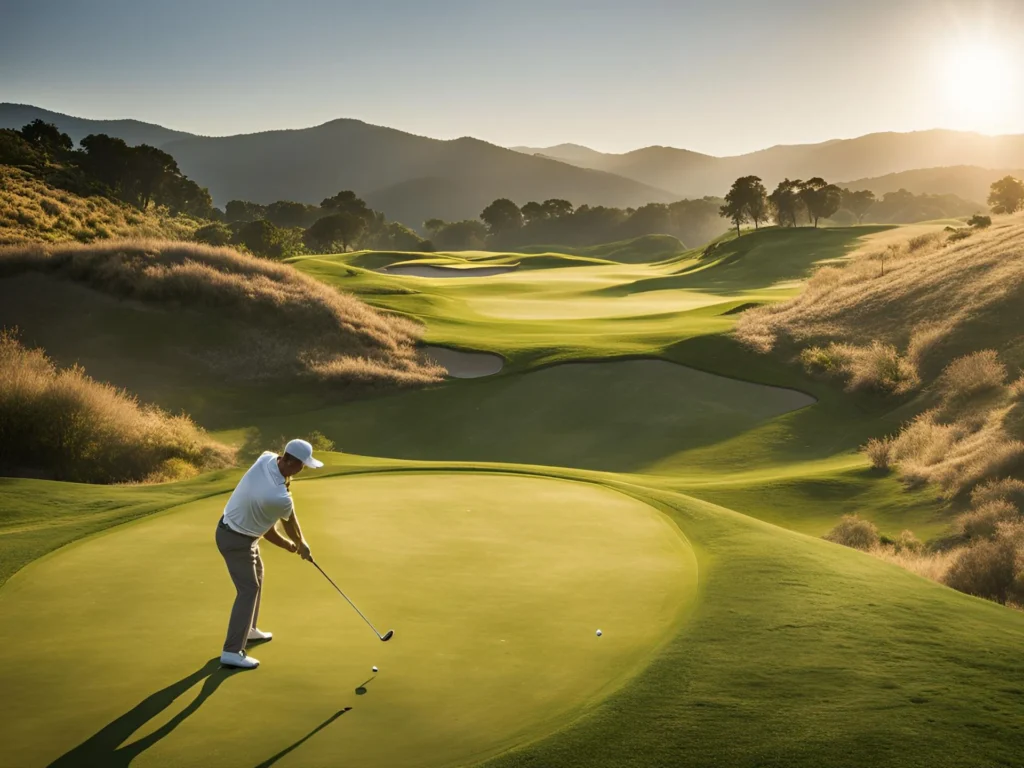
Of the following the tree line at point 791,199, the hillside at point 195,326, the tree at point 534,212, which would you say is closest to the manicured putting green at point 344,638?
the hillside at point 195,326

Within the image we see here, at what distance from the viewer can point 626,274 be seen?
81.4 metres

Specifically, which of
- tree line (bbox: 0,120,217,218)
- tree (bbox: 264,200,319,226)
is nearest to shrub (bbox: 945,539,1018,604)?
tree line (bbox: 0,120,217,218)

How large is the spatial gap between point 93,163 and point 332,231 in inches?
1477

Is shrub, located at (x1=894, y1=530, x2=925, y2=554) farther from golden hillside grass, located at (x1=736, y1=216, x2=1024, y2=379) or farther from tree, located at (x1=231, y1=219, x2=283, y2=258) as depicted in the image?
tree, located at (x1=231, y1=219, x2=283, y2=258)

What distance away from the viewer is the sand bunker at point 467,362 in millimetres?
34625

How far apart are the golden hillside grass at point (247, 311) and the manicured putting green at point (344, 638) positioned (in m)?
22.6

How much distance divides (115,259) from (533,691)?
35003mm

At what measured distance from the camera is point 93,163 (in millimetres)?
85625

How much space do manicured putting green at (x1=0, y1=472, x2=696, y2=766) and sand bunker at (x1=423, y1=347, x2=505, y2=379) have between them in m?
23.1

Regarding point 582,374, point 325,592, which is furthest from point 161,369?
point 325,592

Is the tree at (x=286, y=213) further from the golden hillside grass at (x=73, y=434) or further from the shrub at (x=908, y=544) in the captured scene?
the shrub at (x=908, y=544)

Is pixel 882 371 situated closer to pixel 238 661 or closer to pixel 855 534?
pixel 855 534

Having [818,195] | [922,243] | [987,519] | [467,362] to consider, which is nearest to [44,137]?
[467,362]

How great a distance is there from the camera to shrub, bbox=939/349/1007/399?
73.7ft
